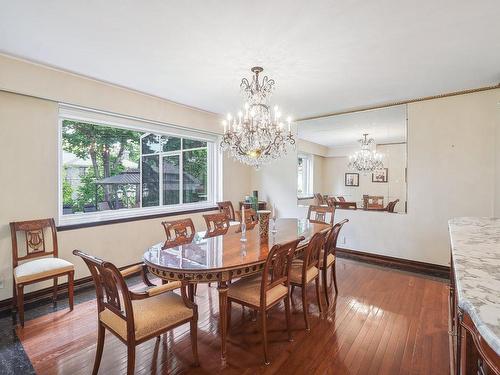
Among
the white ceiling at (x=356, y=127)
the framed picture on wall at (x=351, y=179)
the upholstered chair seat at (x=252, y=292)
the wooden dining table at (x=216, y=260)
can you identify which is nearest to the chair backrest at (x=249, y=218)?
the wooden dining table at (x=216, y=260)

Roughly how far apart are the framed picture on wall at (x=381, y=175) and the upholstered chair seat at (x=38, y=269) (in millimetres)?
4363

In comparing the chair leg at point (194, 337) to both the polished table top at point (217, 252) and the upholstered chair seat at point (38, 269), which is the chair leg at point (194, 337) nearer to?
the polished table top at point (217, 252)

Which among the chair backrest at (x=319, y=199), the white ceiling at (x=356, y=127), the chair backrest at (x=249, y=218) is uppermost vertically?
the white ceiling at (x=356, y=127)

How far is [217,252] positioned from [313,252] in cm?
92

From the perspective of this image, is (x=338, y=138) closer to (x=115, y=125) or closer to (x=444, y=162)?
(x=444, y=162)

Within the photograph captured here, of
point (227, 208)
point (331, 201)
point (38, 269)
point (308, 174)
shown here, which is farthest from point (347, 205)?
point (38, 269)

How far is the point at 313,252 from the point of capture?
2482mm

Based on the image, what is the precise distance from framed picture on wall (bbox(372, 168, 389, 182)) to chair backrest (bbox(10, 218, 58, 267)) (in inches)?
178

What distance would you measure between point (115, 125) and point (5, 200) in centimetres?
156

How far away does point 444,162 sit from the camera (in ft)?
12.2

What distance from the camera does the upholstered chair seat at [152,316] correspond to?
1655 millimetres

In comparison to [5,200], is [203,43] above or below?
above

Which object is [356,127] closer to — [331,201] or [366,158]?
[366,158]

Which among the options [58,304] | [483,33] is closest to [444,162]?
[483,33]
